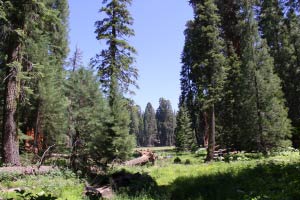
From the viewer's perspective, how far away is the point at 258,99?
24.5m

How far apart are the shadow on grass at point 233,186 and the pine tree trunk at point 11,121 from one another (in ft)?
22.3

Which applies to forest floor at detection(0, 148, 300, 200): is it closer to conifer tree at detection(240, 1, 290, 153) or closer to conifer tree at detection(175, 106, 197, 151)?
conifer tree at detection(240, 1, 290, 153)

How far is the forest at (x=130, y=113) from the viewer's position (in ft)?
36.8

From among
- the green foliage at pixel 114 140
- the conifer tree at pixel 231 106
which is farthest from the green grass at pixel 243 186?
the conifer tree at pixel 231 106

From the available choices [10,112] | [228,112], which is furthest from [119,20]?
[10,112]

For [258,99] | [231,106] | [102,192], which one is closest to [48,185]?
[102,192]

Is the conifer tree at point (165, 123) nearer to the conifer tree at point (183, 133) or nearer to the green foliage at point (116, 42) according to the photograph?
the conifer tree at point (183, 133)

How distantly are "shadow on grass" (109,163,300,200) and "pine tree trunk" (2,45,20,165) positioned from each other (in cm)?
679

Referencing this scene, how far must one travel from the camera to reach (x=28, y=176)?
12.7 m

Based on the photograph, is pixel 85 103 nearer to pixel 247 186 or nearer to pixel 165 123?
pixel 247 186

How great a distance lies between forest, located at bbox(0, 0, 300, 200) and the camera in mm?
11227

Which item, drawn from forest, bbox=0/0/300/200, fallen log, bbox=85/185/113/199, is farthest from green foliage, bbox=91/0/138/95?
fallen log, bbox=85/185/113/199

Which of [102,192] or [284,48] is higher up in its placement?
[284,48]

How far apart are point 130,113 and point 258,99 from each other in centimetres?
964
